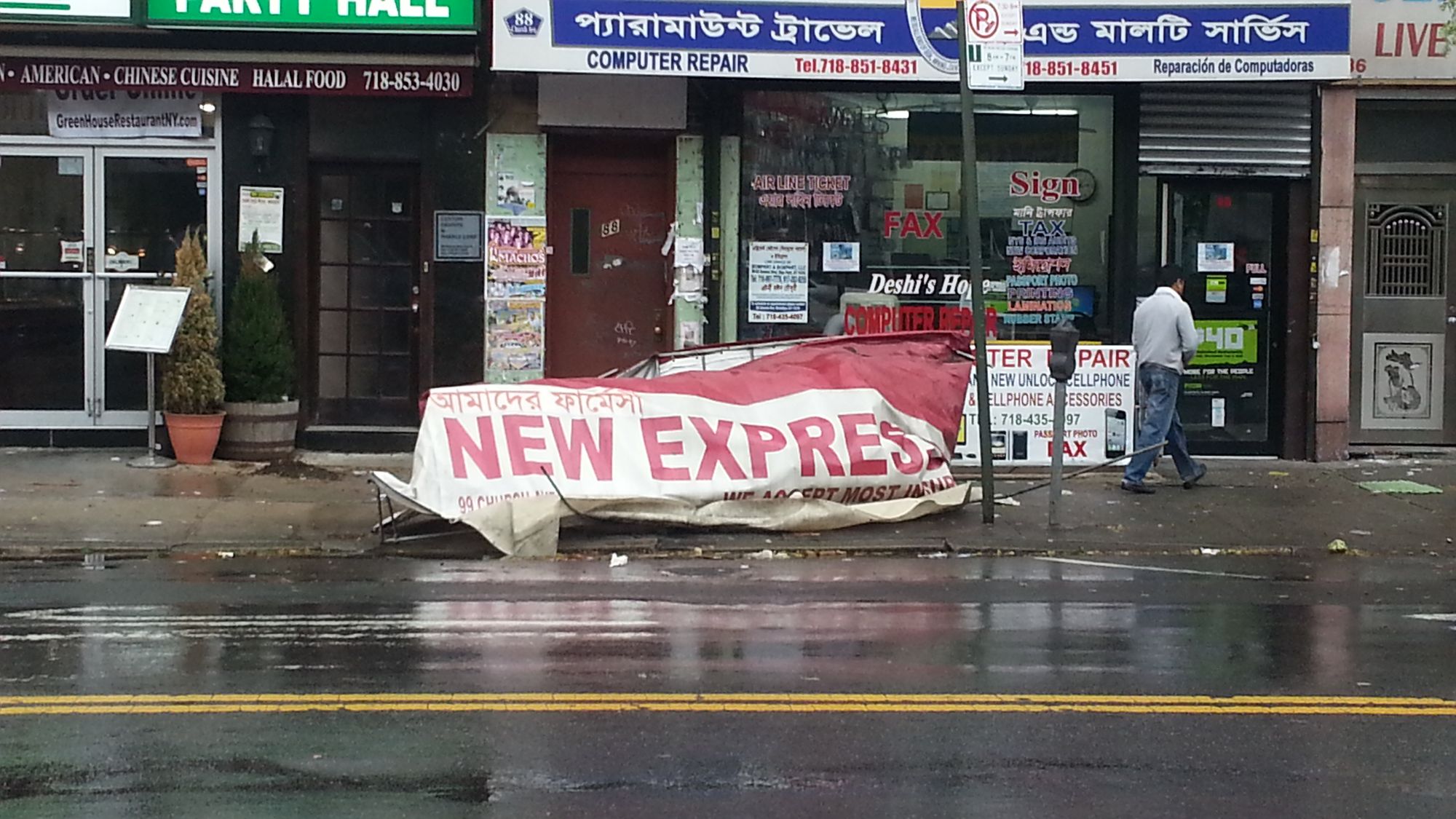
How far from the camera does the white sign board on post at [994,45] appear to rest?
11.5 m

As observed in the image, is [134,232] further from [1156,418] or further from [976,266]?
[1156,418]

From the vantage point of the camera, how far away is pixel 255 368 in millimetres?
14219

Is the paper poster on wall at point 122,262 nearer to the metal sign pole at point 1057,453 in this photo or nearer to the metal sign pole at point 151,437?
the metal sign pole at point 151,437

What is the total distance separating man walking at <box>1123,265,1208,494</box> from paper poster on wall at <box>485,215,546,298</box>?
5254 mm

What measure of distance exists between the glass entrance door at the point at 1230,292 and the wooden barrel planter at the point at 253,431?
8082mm

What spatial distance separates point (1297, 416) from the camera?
15281 mm

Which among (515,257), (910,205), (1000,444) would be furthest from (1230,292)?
(515,257)

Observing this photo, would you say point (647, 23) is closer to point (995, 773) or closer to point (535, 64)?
point (535, 64)

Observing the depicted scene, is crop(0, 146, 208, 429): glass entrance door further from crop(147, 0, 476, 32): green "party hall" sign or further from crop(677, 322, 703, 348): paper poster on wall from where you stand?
crop(677, 322, 703, 348): paper poster on wall

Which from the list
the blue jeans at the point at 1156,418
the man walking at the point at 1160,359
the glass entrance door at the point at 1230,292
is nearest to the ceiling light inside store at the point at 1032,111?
the glass entrance door at the point at 1230,292

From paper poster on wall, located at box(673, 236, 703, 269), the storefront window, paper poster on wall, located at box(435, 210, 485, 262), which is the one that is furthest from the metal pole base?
the storefront window

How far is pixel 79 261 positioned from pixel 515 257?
3823 mm

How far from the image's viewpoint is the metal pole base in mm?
13867

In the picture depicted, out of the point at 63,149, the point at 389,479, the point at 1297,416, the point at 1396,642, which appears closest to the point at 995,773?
the point at 1396,642
